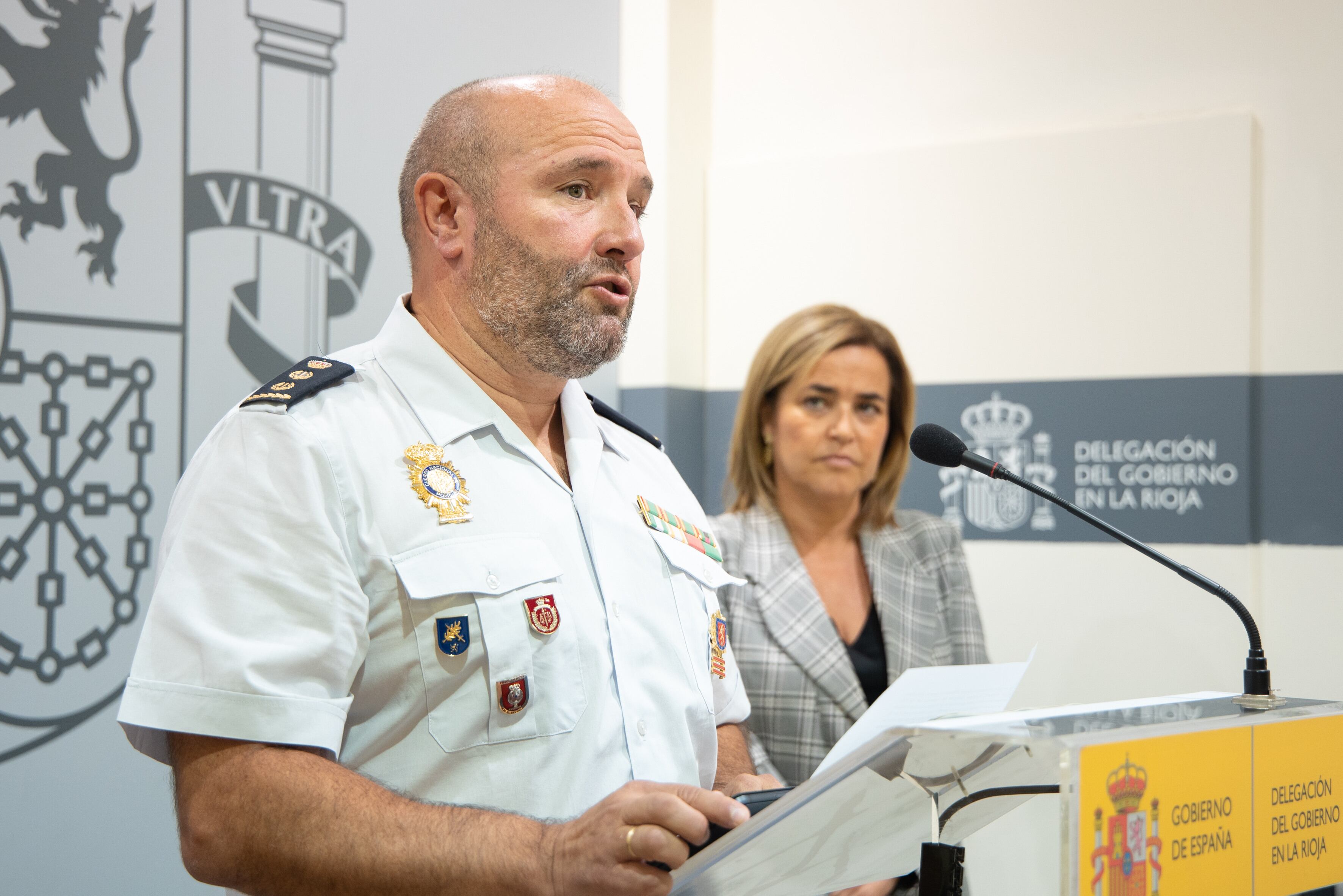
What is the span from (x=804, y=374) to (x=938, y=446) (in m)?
1.03

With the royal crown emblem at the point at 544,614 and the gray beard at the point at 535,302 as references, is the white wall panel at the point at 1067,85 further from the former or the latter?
the royal crown emblem at the point at 544,614

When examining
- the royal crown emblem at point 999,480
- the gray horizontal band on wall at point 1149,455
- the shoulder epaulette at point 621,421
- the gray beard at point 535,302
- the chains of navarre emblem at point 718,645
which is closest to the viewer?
the gray beard at point 535,302

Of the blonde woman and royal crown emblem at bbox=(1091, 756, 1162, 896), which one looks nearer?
royal crown emblem at bbox=(1091, 756, 1162, 896)

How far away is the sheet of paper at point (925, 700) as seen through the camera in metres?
0.94

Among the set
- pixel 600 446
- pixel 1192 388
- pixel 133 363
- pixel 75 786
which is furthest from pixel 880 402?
pixel 75 786

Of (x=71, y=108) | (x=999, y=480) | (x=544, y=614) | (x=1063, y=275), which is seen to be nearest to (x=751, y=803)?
(x=544, y=614)

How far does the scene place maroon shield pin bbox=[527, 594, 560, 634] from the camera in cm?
129

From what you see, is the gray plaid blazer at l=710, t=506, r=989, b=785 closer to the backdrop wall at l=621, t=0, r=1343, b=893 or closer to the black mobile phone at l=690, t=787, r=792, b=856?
the backdrop wall at l=621, t=0, r=1343, b=893

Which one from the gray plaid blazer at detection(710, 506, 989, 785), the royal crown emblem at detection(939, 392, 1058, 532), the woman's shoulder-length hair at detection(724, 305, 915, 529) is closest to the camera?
the gray plaid blazer at detection(710, 506, 989, 785)

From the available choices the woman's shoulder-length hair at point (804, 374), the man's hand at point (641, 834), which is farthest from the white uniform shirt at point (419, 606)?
the woman's shoulder-length hair at point (804, 374)

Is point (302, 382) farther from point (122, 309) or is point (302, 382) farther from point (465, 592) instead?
point (122, 309)

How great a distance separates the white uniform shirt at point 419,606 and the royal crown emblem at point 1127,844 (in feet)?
1.95

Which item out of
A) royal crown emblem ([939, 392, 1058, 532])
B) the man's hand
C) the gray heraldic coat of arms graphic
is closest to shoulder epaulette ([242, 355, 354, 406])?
the man's hand

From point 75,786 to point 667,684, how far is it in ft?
3.80
